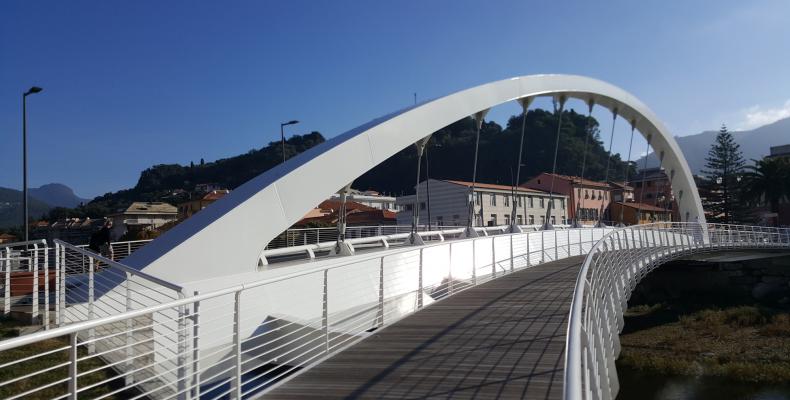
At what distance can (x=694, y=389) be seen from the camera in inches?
755

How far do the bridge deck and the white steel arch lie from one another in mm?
3204

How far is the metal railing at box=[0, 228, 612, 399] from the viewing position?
13.9 feet

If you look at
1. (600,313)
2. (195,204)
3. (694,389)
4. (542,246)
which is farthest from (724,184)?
(600,313)

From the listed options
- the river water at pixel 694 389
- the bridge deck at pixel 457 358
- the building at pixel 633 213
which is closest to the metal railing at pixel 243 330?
the bridge deck at pixel 457 358

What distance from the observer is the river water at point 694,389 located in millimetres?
18219

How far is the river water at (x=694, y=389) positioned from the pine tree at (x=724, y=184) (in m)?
41.4

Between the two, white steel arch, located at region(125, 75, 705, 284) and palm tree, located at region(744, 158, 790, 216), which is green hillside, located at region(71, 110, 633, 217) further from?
white steel arch, located at region(125, 75, 705, 284)

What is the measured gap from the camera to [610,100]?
2683 cm

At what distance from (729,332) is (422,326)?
23.5 metres

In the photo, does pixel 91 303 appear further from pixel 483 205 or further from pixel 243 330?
pixel 483 205

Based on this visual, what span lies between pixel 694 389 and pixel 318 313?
15.0 metres

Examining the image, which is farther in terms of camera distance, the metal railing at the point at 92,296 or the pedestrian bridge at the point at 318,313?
the metal railing at the point at 92,296

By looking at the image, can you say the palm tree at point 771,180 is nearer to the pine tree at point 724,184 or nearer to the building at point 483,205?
the pine tree at point 724,184

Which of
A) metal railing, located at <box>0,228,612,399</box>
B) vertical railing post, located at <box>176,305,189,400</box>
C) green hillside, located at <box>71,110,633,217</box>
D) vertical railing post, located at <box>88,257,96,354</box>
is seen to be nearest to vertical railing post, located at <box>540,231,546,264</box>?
metal railing, located at <box>0,228,612,399</box>
